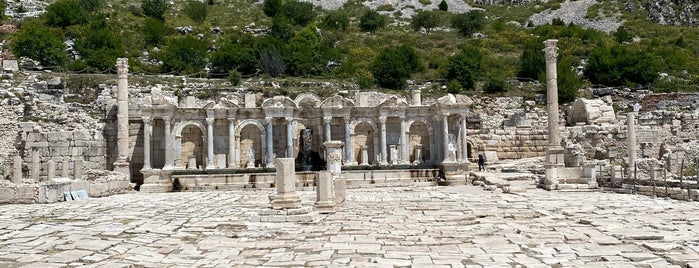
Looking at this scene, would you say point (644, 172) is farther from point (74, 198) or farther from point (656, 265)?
point (74, 198)

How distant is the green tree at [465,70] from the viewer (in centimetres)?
4891

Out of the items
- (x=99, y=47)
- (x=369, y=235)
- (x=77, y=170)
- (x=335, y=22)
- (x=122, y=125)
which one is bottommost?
(x=369, y=235)

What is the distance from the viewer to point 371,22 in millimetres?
76250

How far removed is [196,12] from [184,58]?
22.6 meters

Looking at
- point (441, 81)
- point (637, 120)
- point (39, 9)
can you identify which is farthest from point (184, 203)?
point (39, 9)

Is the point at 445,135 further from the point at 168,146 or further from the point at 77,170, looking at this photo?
the point at 77,170

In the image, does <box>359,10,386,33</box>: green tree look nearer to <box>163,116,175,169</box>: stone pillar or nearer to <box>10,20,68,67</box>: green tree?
<box>10,20,68,67</box>: green tree

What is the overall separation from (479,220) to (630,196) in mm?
8447

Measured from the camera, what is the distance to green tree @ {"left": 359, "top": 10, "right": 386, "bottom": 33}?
76.2m

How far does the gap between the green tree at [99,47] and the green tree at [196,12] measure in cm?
1569

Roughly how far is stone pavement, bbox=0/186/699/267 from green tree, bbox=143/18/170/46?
1805 inches

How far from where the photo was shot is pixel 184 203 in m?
19.5

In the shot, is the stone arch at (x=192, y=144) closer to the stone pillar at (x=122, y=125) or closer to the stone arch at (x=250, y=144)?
the stone arch at (x=250, y=144)

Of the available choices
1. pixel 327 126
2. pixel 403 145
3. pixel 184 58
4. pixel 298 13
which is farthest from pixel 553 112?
pixel 298 13
